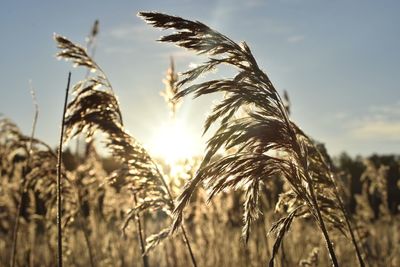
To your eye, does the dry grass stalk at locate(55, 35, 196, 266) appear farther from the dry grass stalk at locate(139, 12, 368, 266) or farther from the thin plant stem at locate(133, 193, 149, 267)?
the dry grass stalk at locate(139, 12, 368, 266)

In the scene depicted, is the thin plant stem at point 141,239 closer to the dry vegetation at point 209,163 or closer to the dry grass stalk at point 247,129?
the dry vegetation at point 209,163

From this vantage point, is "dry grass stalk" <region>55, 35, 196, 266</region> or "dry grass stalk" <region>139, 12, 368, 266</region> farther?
"dry grass stalk" <region>55, 35, 196, 266</region>

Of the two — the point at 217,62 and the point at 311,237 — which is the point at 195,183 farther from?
the point at 311,237

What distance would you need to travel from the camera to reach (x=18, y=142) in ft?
18.1

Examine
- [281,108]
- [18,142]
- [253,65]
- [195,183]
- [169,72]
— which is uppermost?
[169,72]

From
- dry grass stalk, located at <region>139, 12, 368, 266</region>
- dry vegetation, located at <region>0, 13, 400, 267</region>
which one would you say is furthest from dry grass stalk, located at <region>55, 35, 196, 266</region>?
dry grass stalk, located at <region>139, 12, 368, 266</region>

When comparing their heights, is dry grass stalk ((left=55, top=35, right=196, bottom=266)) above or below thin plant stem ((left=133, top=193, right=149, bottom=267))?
above

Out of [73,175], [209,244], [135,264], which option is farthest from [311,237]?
[73,175]

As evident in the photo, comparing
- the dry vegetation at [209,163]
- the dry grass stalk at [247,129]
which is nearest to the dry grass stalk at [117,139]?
the dry vegetation at [209,163]

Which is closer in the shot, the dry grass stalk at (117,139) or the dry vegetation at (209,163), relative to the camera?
the dry vegetation at (209,163)

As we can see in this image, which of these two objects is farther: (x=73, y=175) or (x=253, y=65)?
(x=73, y=175)

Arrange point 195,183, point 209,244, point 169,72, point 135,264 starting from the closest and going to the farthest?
point 195,183 → point 169,72 → point 209,244 → point 135,264

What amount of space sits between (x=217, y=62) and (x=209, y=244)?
7.05 metres

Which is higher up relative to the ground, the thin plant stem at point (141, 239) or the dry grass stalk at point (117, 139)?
the dry grass stalk at point (117, 139)
